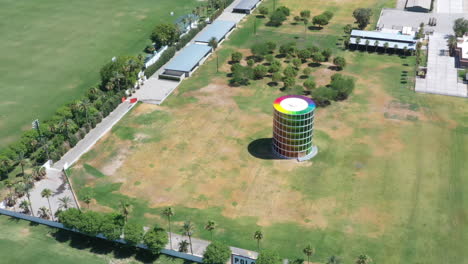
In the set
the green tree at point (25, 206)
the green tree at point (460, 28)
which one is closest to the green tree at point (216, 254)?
the green tree at point (25, 206)

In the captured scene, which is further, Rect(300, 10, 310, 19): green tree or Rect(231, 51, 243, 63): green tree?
Rect(300, 10, 310, 19): green tree

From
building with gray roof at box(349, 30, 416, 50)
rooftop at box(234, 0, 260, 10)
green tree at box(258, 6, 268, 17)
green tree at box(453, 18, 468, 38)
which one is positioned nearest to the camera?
building with gray roof at box(349, 30, 416, 50)

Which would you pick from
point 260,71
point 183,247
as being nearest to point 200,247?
point 183,247

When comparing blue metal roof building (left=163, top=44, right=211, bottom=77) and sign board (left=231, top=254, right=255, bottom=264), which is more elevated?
blue metal roof building (left=163, top=44, right=211, bottom=77)

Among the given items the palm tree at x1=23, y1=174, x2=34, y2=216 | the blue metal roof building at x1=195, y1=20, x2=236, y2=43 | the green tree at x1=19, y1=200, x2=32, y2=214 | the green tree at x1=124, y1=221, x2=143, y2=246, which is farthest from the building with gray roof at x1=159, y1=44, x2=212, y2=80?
the green tree at x1=124, y1=221, x2=143, y2=246

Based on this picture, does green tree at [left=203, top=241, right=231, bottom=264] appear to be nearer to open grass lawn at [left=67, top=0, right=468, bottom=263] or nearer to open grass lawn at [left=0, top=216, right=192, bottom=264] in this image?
open grass lawn at [left=0, top=216, right=192, bottom=264]

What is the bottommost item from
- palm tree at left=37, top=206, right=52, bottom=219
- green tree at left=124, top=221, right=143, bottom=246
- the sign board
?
palm tree at left=37, top=206, right=52, bottom=219

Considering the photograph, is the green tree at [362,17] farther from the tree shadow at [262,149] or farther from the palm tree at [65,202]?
the palm tree at [65,202]
